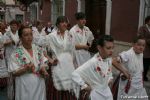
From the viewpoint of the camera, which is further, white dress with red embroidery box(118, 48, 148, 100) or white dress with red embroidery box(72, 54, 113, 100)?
white dress with red embroidery box(118, 48, 148, 100)

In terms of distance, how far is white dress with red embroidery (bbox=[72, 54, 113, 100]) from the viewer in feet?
14.6

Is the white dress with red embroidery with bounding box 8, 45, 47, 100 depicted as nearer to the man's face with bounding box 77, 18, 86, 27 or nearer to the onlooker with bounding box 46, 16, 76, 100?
the onlooker with bounding box 46, 16, 76, 100

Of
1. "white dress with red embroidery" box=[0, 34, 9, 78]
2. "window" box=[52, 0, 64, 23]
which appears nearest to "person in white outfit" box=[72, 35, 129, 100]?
"white dress with red embroidery" box=[0, 34, 9, 78]

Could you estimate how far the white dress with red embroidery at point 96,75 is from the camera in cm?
446

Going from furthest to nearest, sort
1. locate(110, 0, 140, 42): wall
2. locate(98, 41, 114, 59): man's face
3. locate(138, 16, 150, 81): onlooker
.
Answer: locate(110, 0, 140, 42): wall, locate(138, 16, 150, 81): onlooker, locate(98, 41, 114, 59): man's face

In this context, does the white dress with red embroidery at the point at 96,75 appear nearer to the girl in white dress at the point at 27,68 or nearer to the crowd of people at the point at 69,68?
the crowd of people at the point at 69,68

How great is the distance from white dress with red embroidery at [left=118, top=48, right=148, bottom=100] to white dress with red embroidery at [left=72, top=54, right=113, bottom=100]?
104 cm

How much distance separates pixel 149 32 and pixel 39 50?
3959 millimetres

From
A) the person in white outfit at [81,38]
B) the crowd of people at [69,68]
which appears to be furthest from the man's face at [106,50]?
the person in white outfit at [81,38]

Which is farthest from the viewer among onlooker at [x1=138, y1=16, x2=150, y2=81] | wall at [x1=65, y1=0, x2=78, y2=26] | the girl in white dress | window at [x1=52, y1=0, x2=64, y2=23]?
window at [x1=52, y1=0, x2=64, y2=23]

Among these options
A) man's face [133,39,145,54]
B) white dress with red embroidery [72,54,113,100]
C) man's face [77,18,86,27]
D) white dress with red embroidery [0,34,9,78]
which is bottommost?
white dress with red embroidery [0,34,9,78]

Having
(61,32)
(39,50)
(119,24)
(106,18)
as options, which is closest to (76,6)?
(106,18)

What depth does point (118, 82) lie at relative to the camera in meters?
5.67

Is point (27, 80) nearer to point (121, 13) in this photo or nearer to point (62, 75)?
point (62, 75)
